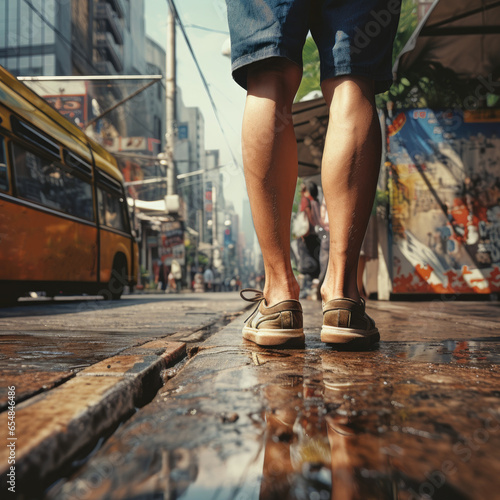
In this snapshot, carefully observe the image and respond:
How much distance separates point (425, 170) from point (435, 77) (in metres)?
1.07

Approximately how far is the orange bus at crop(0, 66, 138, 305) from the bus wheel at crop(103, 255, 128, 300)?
0.05 ft

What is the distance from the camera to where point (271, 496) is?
18.8 inches

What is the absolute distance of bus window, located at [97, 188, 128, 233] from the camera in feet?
23.3

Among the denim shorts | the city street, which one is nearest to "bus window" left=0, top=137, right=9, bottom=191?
the denim shorts

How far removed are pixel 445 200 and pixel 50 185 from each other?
184 inches

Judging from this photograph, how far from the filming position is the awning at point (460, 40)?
14.6 feet

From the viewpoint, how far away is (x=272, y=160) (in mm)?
1515

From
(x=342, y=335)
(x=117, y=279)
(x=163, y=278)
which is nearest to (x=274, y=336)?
(x=342, y=335)

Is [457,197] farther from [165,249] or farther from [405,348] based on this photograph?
[165,249]

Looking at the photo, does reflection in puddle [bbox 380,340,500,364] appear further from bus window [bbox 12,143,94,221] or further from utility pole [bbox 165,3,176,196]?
utility pole [bbox 165,3,176,196]

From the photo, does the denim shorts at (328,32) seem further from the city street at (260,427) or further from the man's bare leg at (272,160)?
the city street at (260,427)

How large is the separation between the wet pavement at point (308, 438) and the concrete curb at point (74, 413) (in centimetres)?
4

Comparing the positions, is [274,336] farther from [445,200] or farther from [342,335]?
[445,200]

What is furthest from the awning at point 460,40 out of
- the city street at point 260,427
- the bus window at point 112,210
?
the bus window at point 112,210
